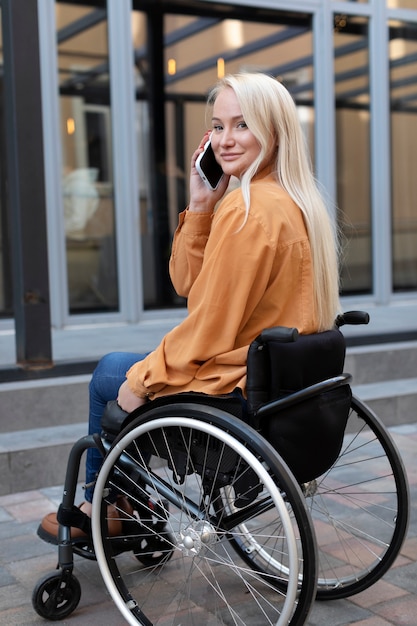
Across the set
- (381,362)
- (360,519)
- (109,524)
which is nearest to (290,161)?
(109,524)

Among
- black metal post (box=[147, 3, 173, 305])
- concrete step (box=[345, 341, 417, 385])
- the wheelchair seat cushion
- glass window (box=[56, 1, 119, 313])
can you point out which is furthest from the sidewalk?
black metal post (box=[147, 3, 173, 305])

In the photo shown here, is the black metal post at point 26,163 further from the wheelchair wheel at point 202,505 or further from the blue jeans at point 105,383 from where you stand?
the wheelchair wheel at point 202,505

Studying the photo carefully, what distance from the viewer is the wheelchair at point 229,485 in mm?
1897

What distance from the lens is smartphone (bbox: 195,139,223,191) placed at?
2.27 meters

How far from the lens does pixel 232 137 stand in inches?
84.1

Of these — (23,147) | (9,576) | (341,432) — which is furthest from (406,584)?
(23,147)

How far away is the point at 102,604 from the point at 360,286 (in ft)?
18.1

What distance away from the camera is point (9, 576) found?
2645 millimetres

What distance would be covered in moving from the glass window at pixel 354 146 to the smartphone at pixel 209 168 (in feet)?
16.2

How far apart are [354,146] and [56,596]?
5.91m

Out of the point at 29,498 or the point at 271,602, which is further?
the point at 29,498

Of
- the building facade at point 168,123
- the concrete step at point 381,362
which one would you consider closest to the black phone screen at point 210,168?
the concrete step at point 381,362

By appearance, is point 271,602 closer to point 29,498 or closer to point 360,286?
point 29,498

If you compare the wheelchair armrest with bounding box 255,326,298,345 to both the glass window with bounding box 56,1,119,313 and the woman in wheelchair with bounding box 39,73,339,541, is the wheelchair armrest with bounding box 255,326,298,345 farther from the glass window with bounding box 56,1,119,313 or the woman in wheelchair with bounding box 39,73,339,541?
the glass window with bounding box 56,1,119,313
